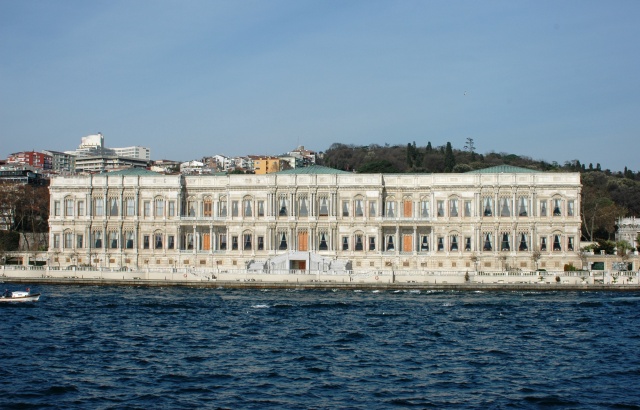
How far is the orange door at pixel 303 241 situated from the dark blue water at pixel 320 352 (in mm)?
16890

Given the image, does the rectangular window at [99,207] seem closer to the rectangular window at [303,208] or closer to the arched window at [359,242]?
the rectangular window at [303,208]

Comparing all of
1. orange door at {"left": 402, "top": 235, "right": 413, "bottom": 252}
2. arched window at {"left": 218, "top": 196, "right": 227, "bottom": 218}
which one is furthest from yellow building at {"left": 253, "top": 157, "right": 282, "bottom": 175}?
orange door at {"left": 402, "top": 235, "right": 413, "bottom": 252}

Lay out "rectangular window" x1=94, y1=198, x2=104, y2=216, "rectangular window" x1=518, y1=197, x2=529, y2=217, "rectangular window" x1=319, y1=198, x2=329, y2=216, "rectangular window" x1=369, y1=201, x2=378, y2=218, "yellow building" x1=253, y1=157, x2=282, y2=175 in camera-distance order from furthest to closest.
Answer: "yellow building" x1=253, y1=157, x2=282, y2=175, "rectangular window" x1=94, y1=198, x2=104, y2=216, "rectangular window" x1=319, y1=198, x2=329, y2=216, "rectangular window" x1=369, y1=201, x2=378, y2=218, "rectangular window" x1=518, y1=197, x2=529, y2=217

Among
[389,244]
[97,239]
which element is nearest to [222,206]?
[97,239]

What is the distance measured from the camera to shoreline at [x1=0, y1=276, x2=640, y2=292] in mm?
62500

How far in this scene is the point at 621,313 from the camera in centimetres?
4947

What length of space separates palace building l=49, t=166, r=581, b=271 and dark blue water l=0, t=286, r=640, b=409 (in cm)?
1423

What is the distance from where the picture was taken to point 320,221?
73312mm

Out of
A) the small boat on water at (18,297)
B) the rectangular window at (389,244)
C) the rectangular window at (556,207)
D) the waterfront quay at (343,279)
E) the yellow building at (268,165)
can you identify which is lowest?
the small boat on water at (18,297)

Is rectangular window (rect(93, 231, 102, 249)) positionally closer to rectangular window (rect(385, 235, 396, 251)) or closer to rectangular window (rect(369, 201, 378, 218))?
rectangular window (rect(369, 201, 378, 218))

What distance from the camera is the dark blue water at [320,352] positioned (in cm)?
2836

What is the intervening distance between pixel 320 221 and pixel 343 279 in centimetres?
927

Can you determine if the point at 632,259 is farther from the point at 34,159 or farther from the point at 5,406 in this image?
the point at 34,159

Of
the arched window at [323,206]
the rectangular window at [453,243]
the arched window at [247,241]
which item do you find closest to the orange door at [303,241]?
the arched window at [323,206]
